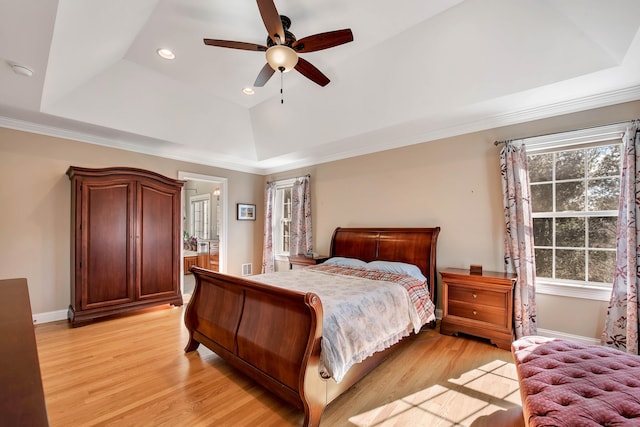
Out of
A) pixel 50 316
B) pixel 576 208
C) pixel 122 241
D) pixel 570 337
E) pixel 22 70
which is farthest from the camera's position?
pixel 122 241

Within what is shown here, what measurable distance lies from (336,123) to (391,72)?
1.06 m

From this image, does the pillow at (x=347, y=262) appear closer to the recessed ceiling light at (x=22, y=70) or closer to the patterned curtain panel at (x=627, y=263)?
the patterned curtain panel at (x=627, y=263)

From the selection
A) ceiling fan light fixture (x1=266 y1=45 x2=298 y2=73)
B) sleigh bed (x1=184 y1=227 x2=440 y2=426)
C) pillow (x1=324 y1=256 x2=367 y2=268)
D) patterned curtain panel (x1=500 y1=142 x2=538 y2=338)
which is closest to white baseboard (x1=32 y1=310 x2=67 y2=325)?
sleigh bed (x1=184 y1=227 x2=440 y2=426)

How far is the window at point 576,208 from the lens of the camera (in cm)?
280

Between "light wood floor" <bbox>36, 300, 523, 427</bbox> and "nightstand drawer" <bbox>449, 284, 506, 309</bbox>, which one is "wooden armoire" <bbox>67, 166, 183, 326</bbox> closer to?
"light wood floor" <bbox>36, 300, 523, 427</bbox>

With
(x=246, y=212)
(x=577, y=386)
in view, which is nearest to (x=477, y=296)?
(x=577, y=386)

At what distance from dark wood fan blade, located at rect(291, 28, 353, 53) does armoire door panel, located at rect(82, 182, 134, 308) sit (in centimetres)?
312

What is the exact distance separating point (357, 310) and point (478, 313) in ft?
5.59

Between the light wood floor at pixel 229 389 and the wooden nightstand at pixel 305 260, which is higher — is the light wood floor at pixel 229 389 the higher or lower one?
the lower one

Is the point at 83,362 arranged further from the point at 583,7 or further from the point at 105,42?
the point at 583,7

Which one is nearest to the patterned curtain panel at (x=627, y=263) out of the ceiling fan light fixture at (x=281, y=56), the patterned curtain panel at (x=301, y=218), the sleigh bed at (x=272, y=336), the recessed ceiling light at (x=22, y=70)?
the sleigh bed at (x=272, y=336)

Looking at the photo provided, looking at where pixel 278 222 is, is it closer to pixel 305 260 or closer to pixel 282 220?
pixel 282 220

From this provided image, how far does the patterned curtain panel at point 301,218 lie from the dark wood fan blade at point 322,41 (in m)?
3.06

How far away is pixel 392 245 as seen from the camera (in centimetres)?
394
